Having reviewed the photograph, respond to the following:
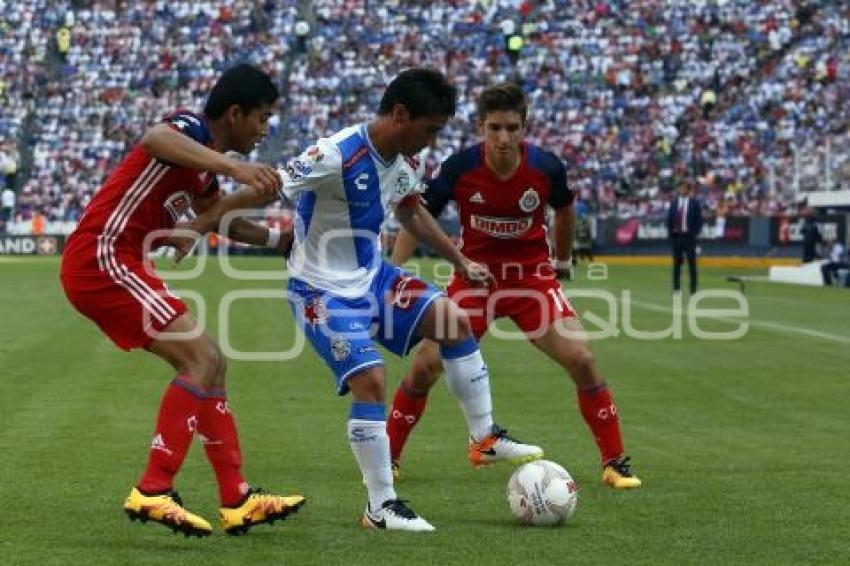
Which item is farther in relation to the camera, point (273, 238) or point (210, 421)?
point (273, 238)

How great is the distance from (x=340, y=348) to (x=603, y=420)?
7.68ft

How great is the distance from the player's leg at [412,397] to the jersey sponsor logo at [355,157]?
80.0 inches

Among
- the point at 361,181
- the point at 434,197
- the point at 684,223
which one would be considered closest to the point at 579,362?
the point at 434,197

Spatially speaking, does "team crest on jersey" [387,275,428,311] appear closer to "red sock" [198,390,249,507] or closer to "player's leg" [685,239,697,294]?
"red sock" [198,390,249,507]

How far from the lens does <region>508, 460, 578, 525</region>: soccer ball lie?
8398 mm

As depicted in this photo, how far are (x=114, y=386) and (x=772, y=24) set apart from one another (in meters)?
47.0

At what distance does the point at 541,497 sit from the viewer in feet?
27.5

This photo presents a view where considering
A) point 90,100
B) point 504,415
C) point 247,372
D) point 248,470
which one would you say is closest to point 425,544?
point 248,470

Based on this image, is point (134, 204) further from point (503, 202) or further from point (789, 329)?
point (789, 329)

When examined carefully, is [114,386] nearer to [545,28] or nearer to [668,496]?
[668,496]

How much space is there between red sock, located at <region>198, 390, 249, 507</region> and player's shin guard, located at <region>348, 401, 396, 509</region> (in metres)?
A: 0.63

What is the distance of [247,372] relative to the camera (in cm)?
1770

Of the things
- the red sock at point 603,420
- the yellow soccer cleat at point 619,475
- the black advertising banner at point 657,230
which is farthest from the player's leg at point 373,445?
the black advertising banner at point 657,230

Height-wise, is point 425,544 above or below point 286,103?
below
